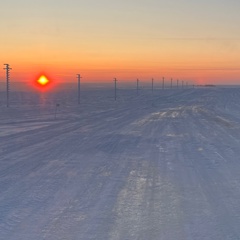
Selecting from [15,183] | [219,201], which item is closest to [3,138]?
[15,183]

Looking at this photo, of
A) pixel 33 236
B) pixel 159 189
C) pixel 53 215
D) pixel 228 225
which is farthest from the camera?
pixel 159 189

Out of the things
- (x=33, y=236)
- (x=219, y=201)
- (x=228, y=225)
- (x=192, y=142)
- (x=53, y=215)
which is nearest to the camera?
(x=33, y=236)

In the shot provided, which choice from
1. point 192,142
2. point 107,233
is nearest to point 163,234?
point 107,233

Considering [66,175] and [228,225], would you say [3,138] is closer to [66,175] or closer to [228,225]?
[66,175]

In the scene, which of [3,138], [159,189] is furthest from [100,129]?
[159,189]

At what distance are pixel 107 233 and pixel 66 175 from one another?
4.43m

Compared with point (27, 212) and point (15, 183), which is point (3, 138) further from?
point (27, 212)

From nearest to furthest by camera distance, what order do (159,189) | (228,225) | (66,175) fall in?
(228,225)
(159,189)
(66,175)

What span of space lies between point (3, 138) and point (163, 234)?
12817 mm

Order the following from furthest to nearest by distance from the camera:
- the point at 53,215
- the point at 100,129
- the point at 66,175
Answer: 1. the point at 100,129
2. the point at 66,175
3. the point at 53,215

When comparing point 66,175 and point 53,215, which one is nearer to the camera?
point 53,215

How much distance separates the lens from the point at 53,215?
7156mm

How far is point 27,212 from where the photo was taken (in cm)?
733

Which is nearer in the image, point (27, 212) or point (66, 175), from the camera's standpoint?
point (27, 212)
